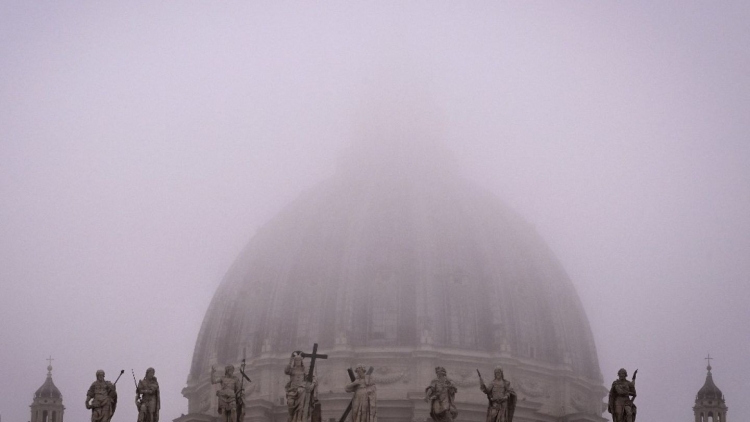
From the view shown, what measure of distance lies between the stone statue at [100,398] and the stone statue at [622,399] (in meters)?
19.0

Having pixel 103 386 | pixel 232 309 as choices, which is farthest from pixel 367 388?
pixel 232 309

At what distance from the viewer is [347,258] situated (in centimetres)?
13725

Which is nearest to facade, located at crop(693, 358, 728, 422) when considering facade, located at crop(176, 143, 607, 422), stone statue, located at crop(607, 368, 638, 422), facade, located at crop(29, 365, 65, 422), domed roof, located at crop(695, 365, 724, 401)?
domed roof, located at crop(695, 365, 724, 401)

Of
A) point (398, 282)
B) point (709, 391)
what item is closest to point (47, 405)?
point (398, 282)

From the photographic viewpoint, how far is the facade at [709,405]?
477 ft

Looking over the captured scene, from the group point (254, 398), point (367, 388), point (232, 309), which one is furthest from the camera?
point (232, 309)

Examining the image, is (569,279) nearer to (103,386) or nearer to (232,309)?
(232,309)

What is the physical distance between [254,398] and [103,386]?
54337mm

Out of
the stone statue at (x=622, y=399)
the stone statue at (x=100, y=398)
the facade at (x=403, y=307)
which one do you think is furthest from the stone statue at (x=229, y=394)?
the facade at (x=403, y=307)

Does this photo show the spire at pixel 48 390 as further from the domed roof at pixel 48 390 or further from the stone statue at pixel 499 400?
the stone statue at pixel 499 400

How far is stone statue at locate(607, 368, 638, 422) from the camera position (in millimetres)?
75125

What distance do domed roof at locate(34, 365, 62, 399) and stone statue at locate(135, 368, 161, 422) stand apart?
3389 inches

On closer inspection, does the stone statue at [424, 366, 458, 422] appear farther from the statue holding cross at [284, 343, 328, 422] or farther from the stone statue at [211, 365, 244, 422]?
the stone statue at [211, 365, 244, 422]

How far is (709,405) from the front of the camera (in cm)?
14538
